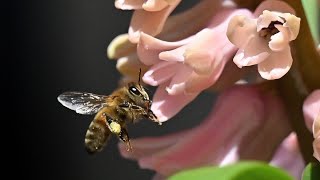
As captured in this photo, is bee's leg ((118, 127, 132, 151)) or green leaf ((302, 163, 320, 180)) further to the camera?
bee's leg ((118, 127, 132, 151))

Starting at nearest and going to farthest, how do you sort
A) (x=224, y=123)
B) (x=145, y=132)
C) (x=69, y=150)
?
(x=224, y=123) < (x=145, y=132) < (x=69, y=150)

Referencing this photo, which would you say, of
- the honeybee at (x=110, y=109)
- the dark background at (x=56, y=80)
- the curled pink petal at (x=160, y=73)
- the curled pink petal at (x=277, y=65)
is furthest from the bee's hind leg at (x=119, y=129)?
the dark background at (x=56, y=80)

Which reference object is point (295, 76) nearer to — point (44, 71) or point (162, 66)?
point (162, 66)

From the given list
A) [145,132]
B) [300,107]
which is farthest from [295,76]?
[145,132]

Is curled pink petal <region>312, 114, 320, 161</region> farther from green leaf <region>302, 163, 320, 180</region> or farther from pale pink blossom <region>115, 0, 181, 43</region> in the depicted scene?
pale pink blossom <region>115, 0, 181, 43</region>

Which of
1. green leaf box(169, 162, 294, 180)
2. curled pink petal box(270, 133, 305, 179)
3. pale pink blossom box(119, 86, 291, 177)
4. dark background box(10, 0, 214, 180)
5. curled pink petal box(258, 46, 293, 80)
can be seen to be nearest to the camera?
green leaf box(169, 162, 294, 180)

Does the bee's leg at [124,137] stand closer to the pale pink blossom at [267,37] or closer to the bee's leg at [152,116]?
the bee's leg at [152,116]

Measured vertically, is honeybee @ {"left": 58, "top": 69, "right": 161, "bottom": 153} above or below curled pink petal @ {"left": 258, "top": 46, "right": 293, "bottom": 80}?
below

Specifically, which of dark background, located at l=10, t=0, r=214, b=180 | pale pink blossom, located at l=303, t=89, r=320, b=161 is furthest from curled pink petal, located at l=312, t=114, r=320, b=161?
dark background, located at l=10, t=0, r=214, b=180
